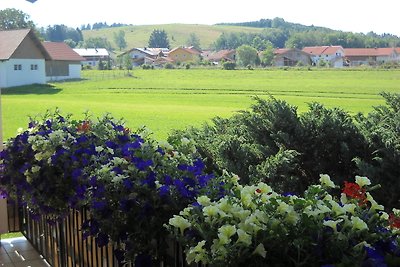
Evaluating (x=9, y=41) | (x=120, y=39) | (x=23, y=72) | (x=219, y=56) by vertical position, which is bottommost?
(x=23, y=72)

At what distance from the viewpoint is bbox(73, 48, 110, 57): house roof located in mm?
7816

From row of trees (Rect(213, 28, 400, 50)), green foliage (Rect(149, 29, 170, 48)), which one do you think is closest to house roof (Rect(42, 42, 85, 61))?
green foliage (Rect(149, 29, 170, 48))

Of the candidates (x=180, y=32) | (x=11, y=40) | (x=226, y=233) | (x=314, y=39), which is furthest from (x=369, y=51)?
(x=226, y=233)

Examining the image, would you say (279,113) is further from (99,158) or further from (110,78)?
(110,78)

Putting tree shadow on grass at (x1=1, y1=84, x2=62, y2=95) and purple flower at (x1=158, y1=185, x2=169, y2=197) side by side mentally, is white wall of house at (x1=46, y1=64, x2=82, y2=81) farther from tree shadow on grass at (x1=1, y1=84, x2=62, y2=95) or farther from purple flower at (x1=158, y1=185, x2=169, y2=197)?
purple flower at (x1=158, y1=185, x2=169, y2=197)

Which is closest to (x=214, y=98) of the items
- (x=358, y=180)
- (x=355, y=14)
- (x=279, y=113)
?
(x=355, y=14)

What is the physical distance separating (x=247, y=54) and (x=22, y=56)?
273 centimetres

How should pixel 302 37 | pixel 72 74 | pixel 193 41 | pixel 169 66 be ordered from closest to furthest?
pixel 302 37 → pixel 169 66 → pixel 193 41 → pixel 72 74

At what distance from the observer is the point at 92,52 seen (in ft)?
27.2

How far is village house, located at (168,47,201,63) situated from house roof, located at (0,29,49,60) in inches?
70.2

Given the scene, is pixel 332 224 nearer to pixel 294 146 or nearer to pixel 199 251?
pixel 199 251

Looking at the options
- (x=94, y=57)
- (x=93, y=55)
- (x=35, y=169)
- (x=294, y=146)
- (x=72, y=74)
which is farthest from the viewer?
(x=94, y=57)

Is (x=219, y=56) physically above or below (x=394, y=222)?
above

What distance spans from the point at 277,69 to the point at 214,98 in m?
1.85
